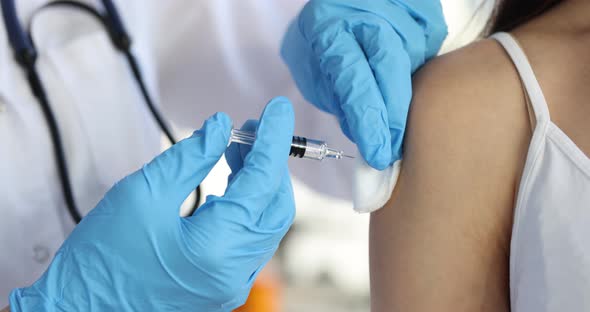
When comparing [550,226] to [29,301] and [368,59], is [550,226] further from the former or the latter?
[29,301]

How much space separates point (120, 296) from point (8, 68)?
0.47 metres

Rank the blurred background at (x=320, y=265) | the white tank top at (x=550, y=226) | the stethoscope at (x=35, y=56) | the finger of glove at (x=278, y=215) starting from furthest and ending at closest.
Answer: the blurred background at (x=320, y=265) → the stethoscope at (x=35, y=56) → the finger of glove at (x=278, y=215) → the white tank top at (x=550, y=226)

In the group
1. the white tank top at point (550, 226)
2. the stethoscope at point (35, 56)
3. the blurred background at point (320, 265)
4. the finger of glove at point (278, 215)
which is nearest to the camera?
the white tank top at point (550, 226)

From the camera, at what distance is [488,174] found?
77 cm

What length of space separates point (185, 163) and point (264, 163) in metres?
0.11

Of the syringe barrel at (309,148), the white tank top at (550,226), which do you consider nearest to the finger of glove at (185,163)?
the syringe barrel at (309,148)

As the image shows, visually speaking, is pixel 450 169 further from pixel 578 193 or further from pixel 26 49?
pixel 26 49

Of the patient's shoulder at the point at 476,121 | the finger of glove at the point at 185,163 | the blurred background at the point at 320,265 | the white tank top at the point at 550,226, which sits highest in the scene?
the finger of glove at the point at 185,163

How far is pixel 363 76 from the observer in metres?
0.85

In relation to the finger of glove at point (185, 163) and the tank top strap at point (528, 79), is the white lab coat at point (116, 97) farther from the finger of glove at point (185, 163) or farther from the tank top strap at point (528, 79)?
the tank top strap at point (528, 79)

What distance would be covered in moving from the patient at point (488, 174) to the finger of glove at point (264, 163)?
0.63 feet

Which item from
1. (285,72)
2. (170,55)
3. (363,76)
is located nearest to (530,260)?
(363,76)

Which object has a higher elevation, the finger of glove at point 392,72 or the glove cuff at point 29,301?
the finger of glove at point 392,72

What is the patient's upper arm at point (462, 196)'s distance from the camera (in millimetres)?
772
